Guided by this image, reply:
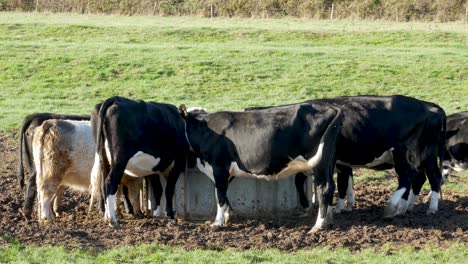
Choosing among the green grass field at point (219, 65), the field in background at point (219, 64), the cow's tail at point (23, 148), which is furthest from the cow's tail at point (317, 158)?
the field in background at point (219, 64)

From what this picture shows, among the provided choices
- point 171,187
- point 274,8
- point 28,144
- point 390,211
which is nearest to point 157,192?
point 171,187

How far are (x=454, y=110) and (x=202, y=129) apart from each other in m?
12.2

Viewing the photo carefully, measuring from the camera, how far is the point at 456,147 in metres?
18.4

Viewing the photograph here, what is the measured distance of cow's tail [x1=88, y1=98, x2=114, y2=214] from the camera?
13992 mm

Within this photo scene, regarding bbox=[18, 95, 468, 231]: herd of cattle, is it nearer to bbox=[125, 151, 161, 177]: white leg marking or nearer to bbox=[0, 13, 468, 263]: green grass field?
bbox=[125, 151, 161, 177]: white leg marking

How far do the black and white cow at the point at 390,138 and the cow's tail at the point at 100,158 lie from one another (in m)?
3.07

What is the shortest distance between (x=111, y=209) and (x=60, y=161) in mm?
1574

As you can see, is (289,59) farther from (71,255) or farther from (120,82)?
(71,255)

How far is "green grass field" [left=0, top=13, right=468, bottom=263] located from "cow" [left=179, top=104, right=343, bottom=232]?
953 centimetres

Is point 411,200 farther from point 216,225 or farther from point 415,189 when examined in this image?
point 216,225

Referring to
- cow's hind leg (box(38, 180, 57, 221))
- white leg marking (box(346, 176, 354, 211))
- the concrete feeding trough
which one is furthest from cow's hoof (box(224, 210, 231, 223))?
cow's hind leg (box(38, 180, 57, 221))

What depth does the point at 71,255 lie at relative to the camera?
11.4m

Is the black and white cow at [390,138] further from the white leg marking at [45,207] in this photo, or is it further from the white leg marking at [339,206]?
the white leg marking at [45,207]

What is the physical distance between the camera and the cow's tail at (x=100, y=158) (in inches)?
551
